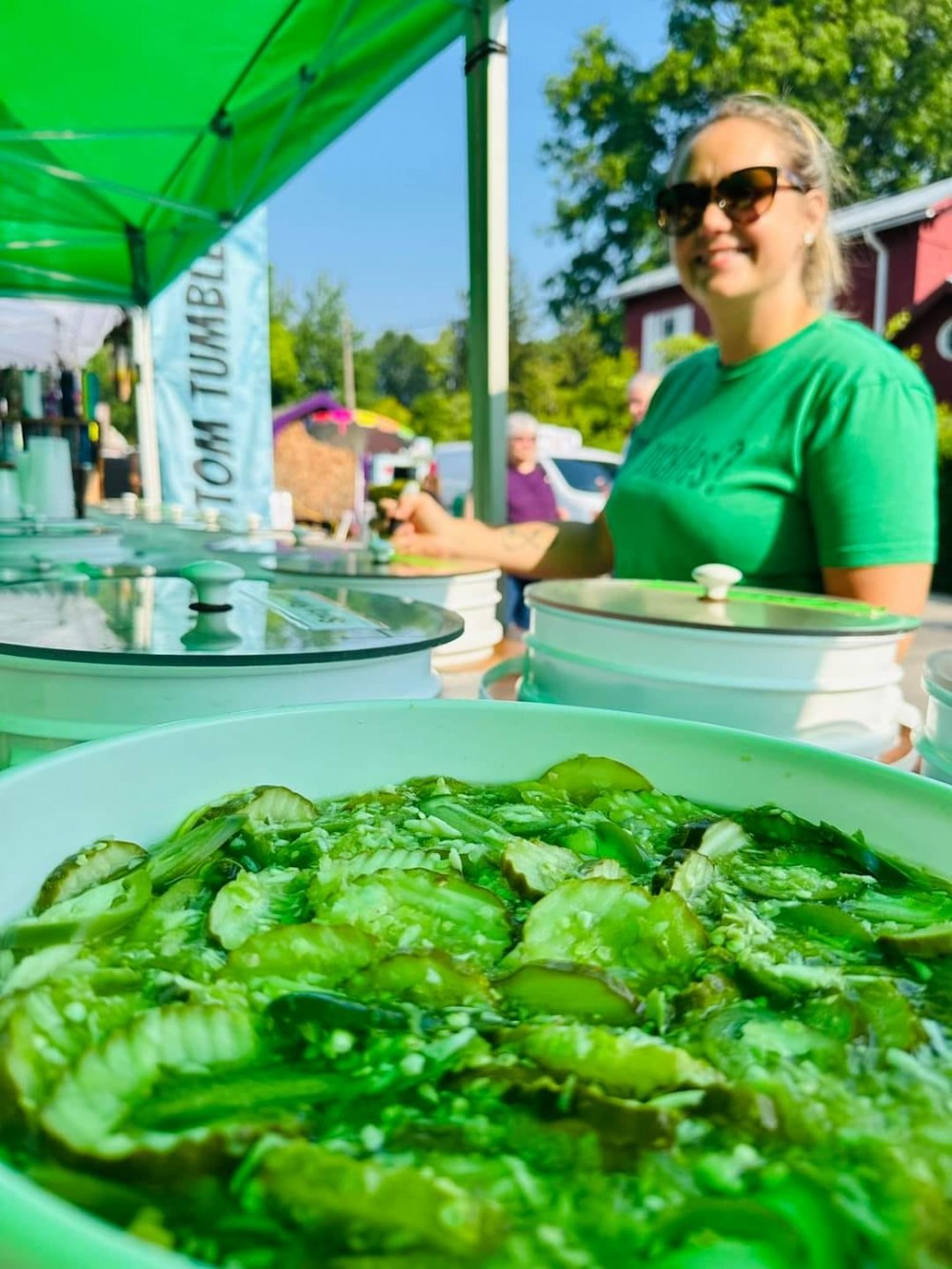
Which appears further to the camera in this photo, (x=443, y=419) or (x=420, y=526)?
(x=443, y=419)

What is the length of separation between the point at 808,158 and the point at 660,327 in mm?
17607

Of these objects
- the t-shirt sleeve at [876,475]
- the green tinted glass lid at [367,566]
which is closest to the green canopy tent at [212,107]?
the green tinted glass lid at [367,566]

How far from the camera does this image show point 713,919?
1.75 feet

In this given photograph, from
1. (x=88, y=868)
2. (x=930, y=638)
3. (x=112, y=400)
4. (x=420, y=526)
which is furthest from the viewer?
(x=930, y=638)

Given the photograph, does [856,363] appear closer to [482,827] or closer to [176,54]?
[482,827]

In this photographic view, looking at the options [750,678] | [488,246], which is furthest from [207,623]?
[488,246]

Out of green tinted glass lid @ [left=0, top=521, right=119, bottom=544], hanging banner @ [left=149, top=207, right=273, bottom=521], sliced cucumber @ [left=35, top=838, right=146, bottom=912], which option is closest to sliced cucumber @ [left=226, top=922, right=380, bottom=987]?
sliced cucumber @ [left=35, top=838, right=146, bottom=912]

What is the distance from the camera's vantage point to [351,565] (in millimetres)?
1672

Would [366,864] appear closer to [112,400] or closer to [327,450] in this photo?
[112,400]

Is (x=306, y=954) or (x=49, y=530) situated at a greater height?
(x=49, y=530)

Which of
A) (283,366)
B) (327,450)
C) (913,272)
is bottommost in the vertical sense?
(327,450)

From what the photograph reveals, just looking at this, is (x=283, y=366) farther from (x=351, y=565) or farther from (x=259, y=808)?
(x=259, y=808)

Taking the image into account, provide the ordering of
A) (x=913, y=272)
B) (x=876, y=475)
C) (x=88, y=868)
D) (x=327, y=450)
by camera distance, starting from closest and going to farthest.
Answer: (x=88, y=868) → (x=876, y=475) → (x=913, y=272) → (x=327, y=450)

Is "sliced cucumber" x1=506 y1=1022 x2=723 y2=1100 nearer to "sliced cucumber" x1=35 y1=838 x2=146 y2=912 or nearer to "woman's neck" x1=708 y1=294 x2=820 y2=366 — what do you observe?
"sliced cucumber" x1=35 y1=838 x2=146 y2=912
